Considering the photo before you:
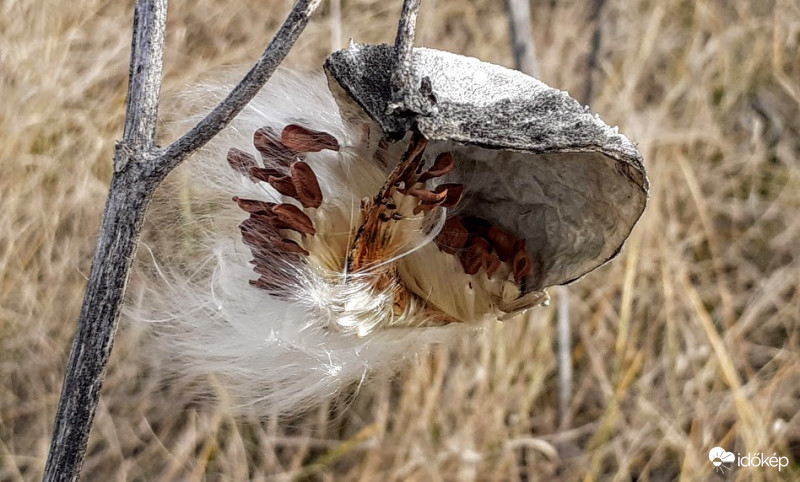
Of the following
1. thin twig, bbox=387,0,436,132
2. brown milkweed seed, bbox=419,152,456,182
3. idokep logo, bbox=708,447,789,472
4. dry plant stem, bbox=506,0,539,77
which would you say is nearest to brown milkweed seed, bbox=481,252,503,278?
brown milkweed seed, bbox=419,152,456,182

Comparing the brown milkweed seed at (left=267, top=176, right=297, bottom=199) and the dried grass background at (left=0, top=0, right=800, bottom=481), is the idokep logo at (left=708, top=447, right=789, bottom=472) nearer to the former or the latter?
the dried grass background at (left=0, top=0, right=800, bottom=481)

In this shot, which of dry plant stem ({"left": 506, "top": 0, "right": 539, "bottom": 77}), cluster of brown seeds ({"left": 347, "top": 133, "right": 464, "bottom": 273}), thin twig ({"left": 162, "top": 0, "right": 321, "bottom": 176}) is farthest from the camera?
dry plant stem ({"left": 506, "top": 0, "right": 539, "bottom": 77})

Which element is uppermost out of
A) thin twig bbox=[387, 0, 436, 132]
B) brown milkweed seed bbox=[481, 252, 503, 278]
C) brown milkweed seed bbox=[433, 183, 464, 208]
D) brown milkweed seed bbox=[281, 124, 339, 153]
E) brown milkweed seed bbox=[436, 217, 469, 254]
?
thin twig bbox=[387, 0, 436, 132]

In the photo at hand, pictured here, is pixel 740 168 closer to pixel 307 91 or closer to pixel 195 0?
pixel 195 0

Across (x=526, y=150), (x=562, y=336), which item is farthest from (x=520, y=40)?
(x=526, y=150)

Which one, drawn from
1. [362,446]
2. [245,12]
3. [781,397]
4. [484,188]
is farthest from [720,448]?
[245,12]

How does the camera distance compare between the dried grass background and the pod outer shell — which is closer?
the pod outer shell

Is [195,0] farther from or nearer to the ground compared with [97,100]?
farther from the ground
